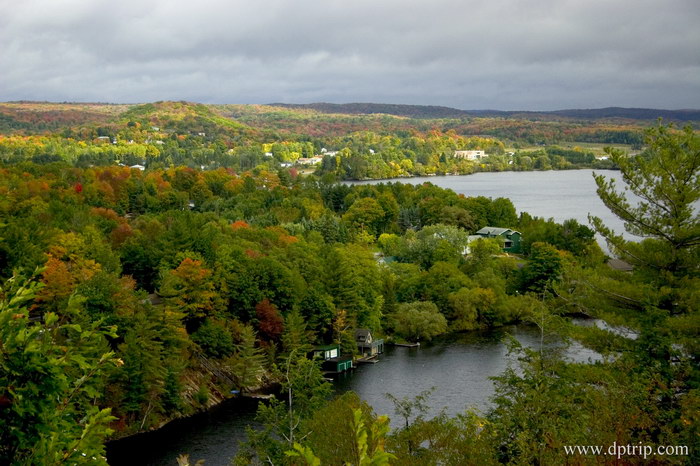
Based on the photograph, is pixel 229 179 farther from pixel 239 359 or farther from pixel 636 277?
pixel 636 277

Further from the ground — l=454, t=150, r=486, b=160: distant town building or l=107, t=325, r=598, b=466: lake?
l=107, t=325, r=598, b=466: lake

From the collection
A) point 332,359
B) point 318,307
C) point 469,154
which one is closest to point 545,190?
point 469,154

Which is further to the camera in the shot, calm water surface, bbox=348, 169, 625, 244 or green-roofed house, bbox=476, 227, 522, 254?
calm water surface, bbox=348, 169, 625, 244

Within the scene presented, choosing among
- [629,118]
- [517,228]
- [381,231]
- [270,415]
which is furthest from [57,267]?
[629,118]

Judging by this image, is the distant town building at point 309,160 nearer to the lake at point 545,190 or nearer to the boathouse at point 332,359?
the lake at point 545,190

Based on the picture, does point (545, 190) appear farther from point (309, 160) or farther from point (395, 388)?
point (395, 388)

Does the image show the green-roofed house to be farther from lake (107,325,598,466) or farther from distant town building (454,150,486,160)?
distant town building (454,150,486,160)

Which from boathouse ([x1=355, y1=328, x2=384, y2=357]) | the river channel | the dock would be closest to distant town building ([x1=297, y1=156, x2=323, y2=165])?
boathouse ([x1=355, y1=328, x2=384, y2=357])
